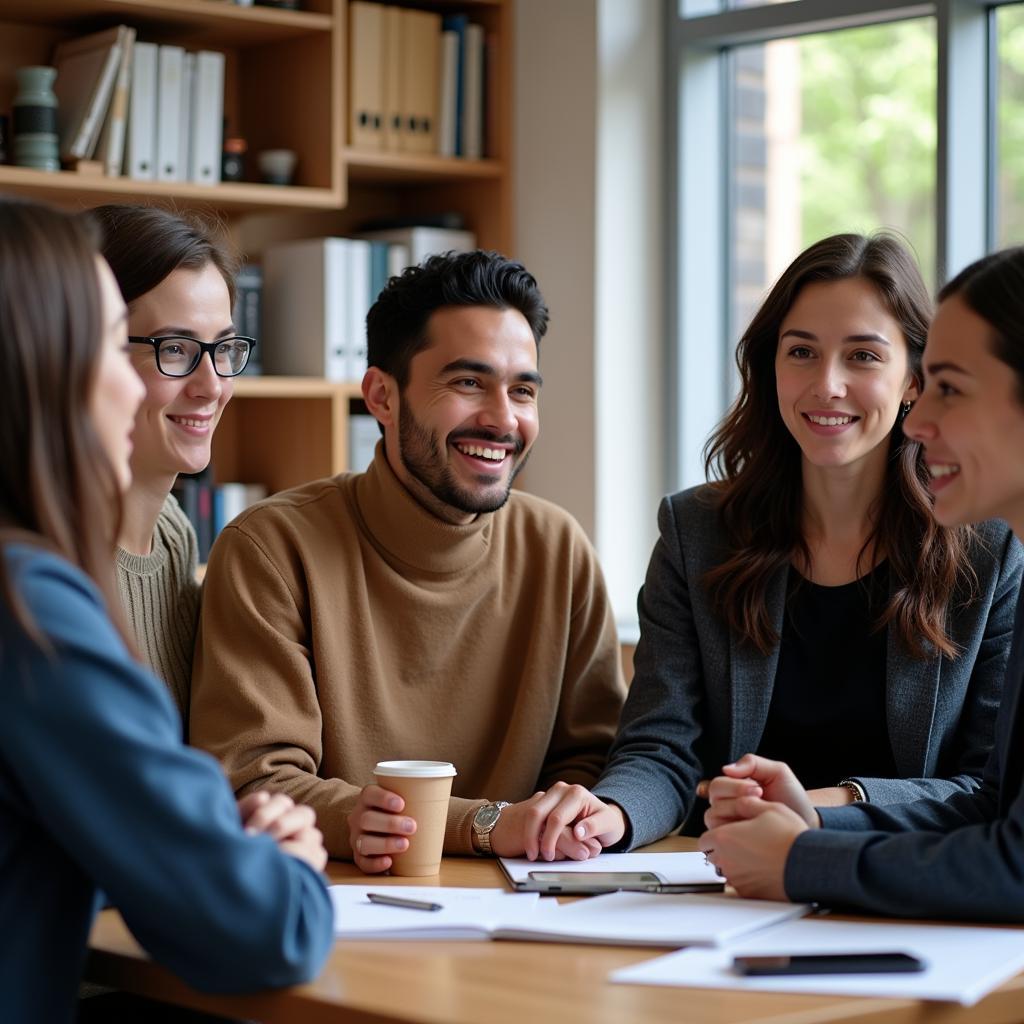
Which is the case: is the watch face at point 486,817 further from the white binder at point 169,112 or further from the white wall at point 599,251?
the white binder at point 169,112

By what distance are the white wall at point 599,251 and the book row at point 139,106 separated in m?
0.88

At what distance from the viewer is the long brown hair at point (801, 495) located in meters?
2.12

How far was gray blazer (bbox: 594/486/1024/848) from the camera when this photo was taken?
80.9 inches

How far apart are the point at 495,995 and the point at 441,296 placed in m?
1.20

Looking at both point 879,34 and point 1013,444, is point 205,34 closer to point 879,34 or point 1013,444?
point 879,34

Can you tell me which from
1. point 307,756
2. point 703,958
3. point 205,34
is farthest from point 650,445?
point 703,958

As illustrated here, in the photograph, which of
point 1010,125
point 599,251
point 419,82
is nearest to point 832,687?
point 1010,125

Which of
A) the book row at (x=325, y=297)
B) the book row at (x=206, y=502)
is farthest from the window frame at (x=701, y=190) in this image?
the book row at (x=206, y=502)

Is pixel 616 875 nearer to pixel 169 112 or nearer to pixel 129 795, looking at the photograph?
pixel 129 795

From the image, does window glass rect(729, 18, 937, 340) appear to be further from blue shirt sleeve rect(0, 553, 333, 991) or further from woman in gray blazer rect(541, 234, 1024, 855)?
blue shirt sleeve rect(0, 553, 333, 991)

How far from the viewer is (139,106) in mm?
3635

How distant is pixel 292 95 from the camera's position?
402 centimetres

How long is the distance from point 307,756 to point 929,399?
0.88 meters

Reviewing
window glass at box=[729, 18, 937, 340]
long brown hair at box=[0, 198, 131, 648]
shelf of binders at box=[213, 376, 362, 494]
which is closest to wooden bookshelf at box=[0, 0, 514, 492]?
shelf of binders at box=[213, 376, 362, 494]
